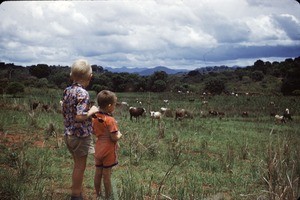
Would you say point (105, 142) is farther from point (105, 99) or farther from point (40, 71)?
point (40, 71)

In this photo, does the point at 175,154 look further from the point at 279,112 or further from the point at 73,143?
the point at 279,112

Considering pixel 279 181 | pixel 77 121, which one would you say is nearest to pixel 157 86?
pixel 77 121

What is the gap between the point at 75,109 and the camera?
3.81 meters

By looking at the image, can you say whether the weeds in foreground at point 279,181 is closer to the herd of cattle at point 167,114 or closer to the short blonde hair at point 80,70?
the short blonde hair at point 80,70

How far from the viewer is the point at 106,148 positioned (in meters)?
4.00

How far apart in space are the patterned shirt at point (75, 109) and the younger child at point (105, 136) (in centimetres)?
18

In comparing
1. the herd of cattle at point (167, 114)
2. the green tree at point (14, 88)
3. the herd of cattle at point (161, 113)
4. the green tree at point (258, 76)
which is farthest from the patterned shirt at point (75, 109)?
the green tree at point (258, 76)

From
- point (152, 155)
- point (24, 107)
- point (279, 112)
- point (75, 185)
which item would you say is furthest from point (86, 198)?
point (279, 112)

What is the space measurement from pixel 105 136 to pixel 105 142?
Result: 7 centimetres

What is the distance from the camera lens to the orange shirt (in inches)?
156

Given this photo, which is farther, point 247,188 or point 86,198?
point 247,188

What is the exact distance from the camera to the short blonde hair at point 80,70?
12.5ft

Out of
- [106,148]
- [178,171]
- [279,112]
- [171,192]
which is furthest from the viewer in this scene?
[279,112]

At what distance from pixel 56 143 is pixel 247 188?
428 centimetres
